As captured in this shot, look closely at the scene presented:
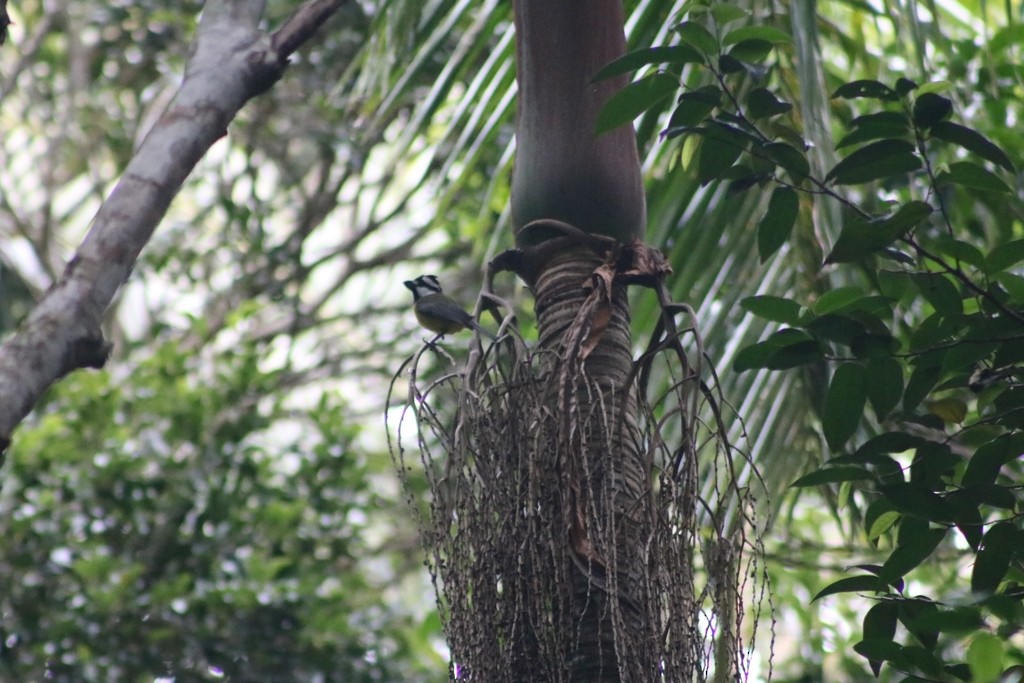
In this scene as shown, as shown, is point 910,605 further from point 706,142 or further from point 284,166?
point 284,166

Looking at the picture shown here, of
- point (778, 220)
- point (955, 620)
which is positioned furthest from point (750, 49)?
point (955, 620)

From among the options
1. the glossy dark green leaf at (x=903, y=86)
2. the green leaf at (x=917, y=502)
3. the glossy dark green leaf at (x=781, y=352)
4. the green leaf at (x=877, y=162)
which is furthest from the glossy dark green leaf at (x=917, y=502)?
the glossy dark green leaf at (x=903, y=86)

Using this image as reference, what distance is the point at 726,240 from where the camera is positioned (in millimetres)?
2871

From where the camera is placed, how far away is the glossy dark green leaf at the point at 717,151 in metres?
1.86

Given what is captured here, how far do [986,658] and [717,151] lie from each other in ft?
2.60

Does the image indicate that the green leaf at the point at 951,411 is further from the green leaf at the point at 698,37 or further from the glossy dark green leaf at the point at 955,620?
the green leaf at the point at 698,37

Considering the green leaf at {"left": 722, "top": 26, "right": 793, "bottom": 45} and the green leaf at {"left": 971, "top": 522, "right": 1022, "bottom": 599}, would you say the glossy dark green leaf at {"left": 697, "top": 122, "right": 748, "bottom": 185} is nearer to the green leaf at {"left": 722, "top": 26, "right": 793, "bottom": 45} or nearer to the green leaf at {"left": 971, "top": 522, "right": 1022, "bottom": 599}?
the green leaf at {"left": 722, "top": 26, "right": 793, "bottom": 45}

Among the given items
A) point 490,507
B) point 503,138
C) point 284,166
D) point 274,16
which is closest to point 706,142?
point 490,507

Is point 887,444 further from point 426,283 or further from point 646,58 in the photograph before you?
point 426,283

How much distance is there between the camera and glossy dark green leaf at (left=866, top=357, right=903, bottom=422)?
1827 mm

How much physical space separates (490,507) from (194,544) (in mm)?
3098

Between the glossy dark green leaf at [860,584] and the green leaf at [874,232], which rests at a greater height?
the green leaf at [874,232]

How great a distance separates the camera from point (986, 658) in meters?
1.60

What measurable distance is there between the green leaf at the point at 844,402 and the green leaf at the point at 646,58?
1.64ft
